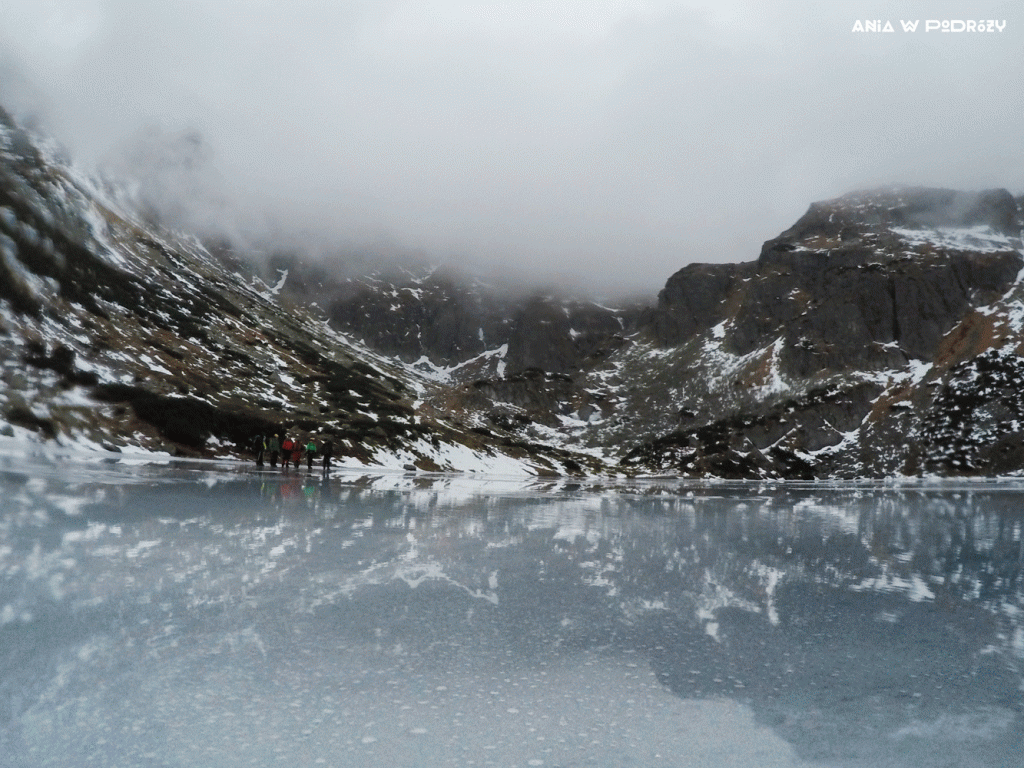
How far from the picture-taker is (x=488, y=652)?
659 centimetres

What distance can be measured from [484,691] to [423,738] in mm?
916

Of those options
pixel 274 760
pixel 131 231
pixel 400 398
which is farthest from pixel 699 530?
pixel 131 231

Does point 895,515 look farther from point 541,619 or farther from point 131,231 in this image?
→ point 131,231

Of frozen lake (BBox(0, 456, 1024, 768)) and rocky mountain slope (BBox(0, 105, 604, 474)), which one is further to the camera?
rocky mountain slope (BBox(0, 105, 604, 474))

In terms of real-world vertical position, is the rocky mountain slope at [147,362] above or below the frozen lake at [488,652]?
above

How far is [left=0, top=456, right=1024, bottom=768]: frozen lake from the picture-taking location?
481 centimetres

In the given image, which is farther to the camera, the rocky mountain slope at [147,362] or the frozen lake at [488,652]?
the rocky mountain slope at [147,362]

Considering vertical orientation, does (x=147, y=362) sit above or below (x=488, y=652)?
above

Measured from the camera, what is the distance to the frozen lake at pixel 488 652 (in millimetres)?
4809

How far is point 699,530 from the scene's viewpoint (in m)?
16.9

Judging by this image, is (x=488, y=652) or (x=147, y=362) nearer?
(x=488, y=652)

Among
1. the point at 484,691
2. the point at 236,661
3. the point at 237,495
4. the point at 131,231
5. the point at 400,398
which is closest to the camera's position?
the point at 484,691

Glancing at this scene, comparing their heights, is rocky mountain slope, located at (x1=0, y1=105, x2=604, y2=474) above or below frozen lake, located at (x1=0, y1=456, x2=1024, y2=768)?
above

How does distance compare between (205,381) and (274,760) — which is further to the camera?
(205,381)
